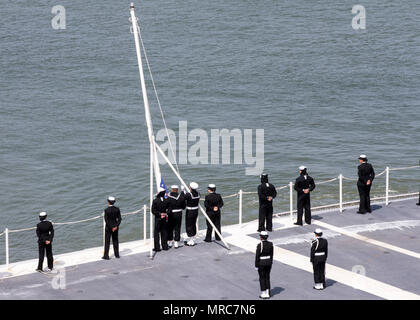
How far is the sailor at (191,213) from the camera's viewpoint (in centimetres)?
2511

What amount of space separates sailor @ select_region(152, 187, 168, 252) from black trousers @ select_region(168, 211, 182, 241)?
271 millimetres

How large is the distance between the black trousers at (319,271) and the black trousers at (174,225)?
518cm

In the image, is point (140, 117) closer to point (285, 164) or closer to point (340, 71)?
point (285, 164)

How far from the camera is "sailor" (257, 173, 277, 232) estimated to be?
85.5 ft

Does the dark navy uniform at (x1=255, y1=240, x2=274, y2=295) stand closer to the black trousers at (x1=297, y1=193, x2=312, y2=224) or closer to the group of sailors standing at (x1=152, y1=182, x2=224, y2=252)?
the group of sailors standing at (x1=152, y1=182, x2=224, y2=252)

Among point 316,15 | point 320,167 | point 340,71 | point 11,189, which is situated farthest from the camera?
point 316,15

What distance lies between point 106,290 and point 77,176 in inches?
967

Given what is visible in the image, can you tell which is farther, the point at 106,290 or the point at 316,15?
the point at 316,15

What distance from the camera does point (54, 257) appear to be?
24656 millimetres

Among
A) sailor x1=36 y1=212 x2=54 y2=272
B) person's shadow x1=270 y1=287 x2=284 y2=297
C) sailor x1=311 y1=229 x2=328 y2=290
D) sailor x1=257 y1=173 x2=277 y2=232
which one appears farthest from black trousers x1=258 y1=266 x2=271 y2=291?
sailor x1=36 y1=212 x2=54 y2=272

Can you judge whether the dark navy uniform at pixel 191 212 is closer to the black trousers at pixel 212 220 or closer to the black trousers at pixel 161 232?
the black trousers at pixel 212 220

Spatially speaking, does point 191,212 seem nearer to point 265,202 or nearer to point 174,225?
point 174,225
